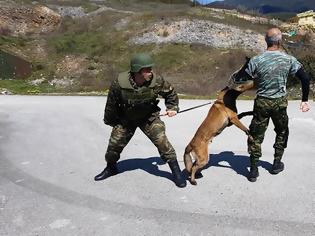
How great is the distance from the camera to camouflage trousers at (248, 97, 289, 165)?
5920mm

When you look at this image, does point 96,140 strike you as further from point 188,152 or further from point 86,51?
point 86,51

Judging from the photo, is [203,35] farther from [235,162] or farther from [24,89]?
[235,162]

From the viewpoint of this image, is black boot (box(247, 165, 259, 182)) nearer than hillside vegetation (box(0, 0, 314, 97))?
Yes

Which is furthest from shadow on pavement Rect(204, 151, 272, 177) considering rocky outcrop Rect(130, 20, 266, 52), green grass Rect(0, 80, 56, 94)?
rocky outcrop Rect(130, 20, 266, 52)

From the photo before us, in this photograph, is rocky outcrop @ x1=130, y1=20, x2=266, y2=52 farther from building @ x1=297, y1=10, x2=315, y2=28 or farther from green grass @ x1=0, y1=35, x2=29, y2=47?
building @ x1=297, y1=10, x2=315, y2=28

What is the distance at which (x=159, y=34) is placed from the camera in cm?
4194

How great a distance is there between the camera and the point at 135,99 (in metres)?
5.84

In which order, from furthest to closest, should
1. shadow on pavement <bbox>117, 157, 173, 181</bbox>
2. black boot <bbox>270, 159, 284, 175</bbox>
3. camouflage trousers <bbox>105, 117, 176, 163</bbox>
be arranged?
shadow on pavement <bbox>117, 157, 173, 181</bbox> → black boot <bbox>270, 159, 284, 175</bbox> → camouflage trousers <bbox>105, 117, 176, 163</bbox>

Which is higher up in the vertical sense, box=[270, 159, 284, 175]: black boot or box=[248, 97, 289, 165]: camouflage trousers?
box=[248, 97, 289, 165]: camouflage trousers

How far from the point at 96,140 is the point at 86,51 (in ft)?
109

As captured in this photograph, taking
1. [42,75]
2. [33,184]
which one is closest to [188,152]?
[33,184]

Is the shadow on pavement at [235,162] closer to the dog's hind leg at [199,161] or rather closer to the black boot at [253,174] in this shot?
the black boot at [253,174]

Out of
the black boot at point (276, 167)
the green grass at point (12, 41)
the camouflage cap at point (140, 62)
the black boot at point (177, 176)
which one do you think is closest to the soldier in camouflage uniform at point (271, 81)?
the black boot at point (276, 167)

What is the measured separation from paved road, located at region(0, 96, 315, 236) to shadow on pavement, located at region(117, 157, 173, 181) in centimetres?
1
